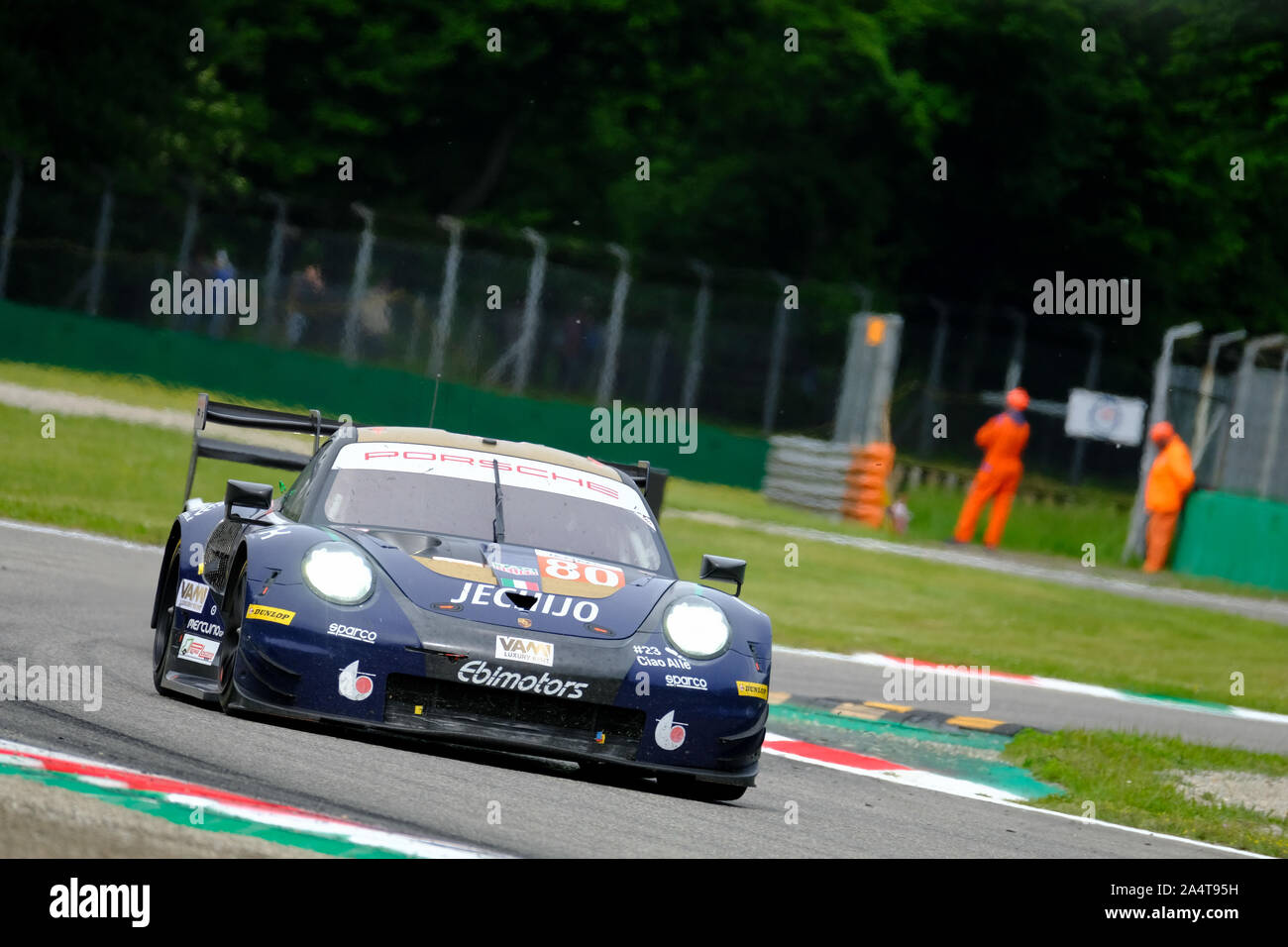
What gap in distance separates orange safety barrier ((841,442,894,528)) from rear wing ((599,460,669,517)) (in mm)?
15529

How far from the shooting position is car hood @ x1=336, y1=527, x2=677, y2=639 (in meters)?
6.62

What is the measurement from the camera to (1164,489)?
22.9 metres

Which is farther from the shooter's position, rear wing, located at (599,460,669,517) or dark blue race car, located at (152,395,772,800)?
rear wing, located at (599,460,669,517)

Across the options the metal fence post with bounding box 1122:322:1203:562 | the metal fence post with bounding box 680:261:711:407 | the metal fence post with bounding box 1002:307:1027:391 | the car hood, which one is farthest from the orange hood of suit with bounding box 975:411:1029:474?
the car hood

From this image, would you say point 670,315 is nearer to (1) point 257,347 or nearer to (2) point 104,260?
(1) point 257,347

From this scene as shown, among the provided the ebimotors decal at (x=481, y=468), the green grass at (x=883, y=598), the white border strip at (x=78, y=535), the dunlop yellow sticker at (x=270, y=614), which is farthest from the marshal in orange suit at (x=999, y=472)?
the dunlop yellow sticker at (x=270, y=614)

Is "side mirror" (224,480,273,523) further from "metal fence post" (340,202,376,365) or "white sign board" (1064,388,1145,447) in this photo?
"white sign board" (1064,388,1145,447)

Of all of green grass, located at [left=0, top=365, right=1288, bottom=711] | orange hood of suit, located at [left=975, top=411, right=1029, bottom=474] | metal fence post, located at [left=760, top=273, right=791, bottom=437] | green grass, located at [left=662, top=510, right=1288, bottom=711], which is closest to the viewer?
green grass, located at [left=662, top=510, right=1288, bottom=711]

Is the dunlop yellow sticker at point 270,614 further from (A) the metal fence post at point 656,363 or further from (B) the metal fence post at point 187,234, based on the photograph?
(B) the metal fence post at point 187,234

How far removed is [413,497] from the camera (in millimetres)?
7574

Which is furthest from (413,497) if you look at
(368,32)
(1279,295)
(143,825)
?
(1279,295)

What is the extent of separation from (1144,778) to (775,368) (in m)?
20.2

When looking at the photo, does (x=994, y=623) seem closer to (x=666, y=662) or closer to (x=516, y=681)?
(x=666, y=662)
